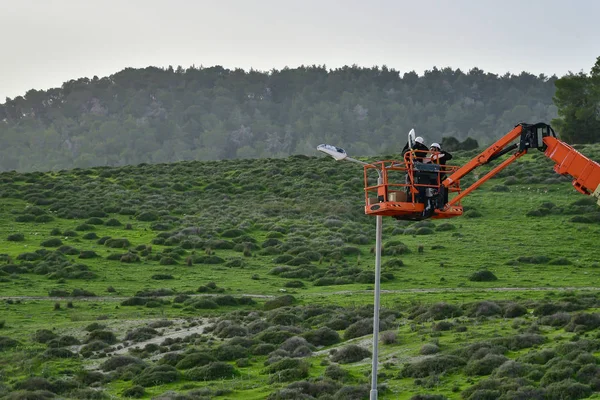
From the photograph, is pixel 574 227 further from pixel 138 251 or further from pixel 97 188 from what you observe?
pixel 97 188

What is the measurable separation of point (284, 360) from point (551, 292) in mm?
18277

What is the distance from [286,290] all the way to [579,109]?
2850 inches

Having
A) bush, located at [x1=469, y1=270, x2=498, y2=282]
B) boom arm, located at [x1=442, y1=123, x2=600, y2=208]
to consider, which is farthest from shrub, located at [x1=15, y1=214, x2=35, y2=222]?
boom arm, located at [x1=442, y1=123, x2=600, y2=208]

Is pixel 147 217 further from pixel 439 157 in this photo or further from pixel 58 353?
pixel 439 157

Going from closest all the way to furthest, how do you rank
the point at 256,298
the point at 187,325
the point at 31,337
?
the point at 31,337, the point at 187,325, the point at 256,298

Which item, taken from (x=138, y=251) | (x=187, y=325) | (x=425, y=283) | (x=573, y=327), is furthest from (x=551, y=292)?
(x=138, y=251)

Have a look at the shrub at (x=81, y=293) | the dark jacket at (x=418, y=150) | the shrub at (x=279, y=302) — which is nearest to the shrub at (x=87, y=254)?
the shrub at (x=81, y=293)

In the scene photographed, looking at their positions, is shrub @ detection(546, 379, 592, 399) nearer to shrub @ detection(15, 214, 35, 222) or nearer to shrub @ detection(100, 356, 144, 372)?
shrub @ detection(100, 356, 144, 372)

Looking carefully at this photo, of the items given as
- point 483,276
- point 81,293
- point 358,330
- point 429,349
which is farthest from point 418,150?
point 81,293

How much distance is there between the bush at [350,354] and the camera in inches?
1571

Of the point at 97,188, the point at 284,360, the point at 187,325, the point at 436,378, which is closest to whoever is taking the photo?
the point at 436,378

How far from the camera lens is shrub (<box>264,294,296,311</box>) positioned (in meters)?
Answer: 55.2

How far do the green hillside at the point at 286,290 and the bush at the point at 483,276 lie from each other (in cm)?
9

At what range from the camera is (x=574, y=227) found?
249 ft
